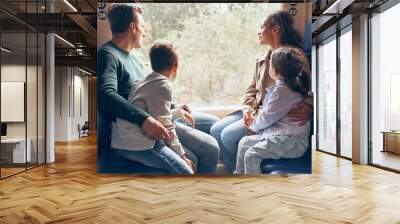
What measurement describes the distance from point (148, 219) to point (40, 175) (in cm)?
361

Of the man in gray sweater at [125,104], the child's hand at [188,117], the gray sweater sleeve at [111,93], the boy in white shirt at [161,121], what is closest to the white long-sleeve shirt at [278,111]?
the man in gray sweater at [125,104]

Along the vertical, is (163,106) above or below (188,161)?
above

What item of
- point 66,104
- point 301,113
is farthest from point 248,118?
point 66,104

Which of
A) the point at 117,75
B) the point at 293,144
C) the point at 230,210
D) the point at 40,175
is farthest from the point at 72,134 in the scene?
the point at 230,210

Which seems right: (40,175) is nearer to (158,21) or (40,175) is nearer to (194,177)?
(194,177)

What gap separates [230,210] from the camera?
4.20m

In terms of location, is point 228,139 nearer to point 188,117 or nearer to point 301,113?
point 188,117

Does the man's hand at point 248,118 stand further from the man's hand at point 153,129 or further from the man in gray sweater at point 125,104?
the man's hand at point 153,129

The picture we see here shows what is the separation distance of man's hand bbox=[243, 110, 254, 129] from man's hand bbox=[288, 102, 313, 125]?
1.99 feet

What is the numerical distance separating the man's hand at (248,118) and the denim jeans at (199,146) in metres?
0.58

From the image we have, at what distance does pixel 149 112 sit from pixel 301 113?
2447mm

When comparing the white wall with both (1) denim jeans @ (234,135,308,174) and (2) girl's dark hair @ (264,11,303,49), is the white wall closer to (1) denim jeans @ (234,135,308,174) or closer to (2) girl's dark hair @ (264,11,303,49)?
(1) denim jeans @ (234,135,308,174)

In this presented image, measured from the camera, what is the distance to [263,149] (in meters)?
6.24

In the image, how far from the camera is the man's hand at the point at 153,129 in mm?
6094
